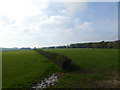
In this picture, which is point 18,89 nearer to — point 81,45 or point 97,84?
point 97,84

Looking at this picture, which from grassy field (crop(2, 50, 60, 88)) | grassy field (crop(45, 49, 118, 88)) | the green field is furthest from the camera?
grassy field (crop(2, 50, 60, 88))

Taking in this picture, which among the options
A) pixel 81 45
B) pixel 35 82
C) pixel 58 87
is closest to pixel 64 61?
pixel 35 82

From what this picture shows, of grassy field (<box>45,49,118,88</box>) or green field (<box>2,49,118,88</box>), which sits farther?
green field (<box>2,49,118,88</box>)

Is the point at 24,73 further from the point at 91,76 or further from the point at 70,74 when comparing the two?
the point at 91,76

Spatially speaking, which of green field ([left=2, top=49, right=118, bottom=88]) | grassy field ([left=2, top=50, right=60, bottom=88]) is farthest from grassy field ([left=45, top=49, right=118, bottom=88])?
grassy field ([left=2, top=50, right=60, bottom=88])

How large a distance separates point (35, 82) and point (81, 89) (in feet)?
17.9

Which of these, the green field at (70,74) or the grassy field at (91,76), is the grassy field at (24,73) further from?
the grassy field at (91,76)

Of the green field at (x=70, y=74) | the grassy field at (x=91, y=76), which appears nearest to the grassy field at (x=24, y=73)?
the green field at (x=70, y=74)

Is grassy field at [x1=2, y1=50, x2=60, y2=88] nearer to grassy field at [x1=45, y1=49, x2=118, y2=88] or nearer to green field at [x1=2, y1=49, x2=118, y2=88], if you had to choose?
green field at [x1=2, y1=49, x2=118, y2=88]

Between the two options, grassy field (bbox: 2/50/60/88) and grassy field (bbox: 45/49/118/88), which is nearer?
grassy field (bbox: 45/49/118/88)

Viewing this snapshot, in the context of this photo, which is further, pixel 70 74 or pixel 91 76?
pixel 70 74

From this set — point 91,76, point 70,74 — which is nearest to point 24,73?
point 70,74

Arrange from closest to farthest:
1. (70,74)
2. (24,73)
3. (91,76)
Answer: (91,76) < (70,74) < (24,73)

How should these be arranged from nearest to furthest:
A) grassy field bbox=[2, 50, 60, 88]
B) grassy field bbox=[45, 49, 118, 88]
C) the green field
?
grassy field bbox=[45, 49, 118, 88] → the green field → grassy field bbox=[2, 50, 60, 88]
